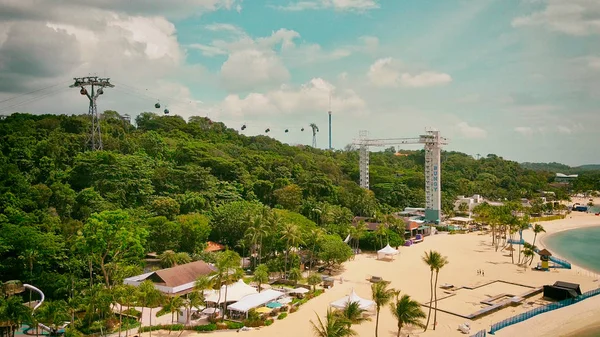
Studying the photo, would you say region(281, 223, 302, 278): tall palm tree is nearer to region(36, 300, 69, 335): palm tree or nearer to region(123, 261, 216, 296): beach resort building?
region(123, 261, 216, 296): beach resort building

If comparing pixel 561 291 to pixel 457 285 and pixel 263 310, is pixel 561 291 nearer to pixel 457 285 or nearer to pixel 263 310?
pixel 457 285

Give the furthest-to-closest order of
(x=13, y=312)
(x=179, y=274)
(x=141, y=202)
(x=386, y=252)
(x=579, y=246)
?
(x=579, y=246) < (x=141, y=202) < (x=386, y=252) < (x=179, y=274) < (x=13, y=312)

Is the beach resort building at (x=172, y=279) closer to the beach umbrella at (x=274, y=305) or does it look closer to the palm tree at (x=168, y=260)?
the palm tree at (x=168, y=260)

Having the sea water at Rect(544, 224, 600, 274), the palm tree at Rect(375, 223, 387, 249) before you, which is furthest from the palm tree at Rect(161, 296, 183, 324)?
the sea water at Rect(544, 224, 600, 274)

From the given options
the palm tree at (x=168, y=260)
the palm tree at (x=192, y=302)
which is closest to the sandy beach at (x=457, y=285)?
the palm tree at (x=192, y=302)

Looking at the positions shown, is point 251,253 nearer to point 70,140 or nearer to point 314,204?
point 314,204

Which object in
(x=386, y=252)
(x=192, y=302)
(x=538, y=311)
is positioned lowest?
(x=538, y=311)

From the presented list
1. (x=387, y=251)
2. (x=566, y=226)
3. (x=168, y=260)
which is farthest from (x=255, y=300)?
(x=566, y=226)
